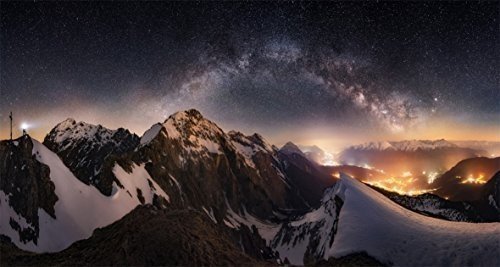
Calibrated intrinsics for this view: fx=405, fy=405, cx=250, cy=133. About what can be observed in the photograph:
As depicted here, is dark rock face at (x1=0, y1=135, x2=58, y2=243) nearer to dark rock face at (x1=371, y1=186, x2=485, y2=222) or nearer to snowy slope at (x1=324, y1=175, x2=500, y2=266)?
snowy slope at (x1=324, y1=175, x2=500, y2=266)

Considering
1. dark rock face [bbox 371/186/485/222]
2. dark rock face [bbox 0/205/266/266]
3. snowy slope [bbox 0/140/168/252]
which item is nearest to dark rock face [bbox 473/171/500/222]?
dark rock face [bbox 371/186/485/222]

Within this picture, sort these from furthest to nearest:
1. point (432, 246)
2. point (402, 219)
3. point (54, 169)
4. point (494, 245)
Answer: point (54, 169)
point (402, 219)
point (432, 246)
point (494, 245)

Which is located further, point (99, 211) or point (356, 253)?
point (99, 211)

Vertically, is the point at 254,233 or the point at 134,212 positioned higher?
the point at 134,212

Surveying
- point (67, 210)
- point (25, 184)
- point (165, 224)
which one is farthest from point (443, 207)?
point (165, 224)

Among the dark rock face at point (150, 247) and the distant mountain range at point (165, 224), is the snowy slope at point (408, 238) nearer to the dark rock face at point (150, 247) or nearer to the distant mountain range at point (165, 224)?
the distant mountain range at point (165, 224)

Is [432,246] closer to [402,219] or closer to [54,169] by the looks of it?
[402,219]

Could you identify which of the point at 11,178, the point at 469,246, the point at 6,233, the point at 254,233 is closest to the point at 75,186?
the point at 11,178
